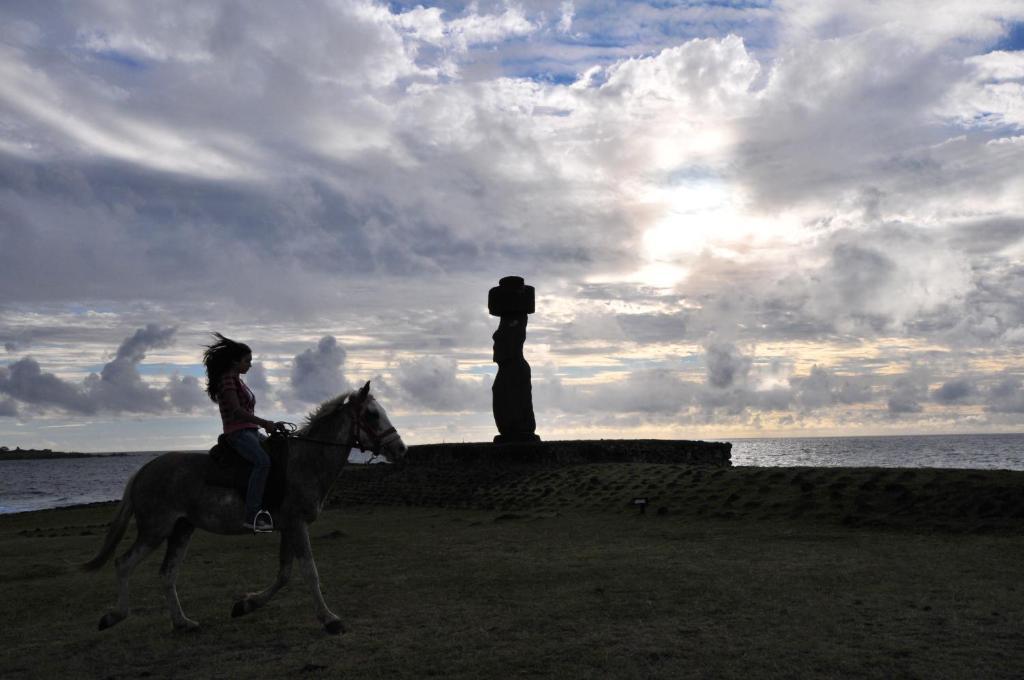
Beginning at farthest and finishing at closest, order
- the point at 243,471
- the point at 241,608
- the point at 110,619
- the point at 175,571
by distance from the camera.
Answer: the point at 241,608 < the point at 175,571 < the point at 243,471 < the point at 110,619

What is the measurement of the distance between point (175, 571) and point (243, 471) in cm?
130

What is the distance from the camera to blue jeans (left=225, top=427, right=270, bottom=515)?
27.2 feet

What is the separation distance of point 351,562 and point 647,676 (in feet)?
26.9

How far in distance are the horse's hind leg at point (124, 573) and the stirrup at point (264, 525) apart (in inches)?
40.5

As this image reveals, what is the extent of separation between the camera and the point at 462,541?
16094 millimetres

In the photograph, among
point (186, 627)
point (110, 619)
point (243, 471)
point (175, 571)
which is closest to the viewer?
point (110, 619)

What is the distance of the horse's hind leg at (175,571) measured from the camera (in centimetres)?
830

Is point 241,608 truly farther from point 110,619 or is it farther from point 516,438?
point 516,438

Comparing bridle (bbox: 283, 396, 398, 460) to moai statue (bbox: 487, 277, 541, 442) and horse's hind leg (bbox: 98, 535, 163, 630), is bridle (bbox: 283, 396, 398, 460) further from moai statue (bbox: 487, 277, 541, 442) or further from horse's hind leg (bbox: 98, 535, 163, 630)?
moai statue (bbox: 487, 277, 541, 442)

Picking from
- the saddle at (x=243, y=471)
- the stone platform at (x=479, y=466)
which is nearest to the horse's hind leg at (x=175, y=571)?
the saddle at (x=243, y=471)

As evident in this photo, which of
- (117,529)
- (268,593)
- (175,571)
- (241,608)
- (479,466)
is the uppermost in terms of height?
(479,466)

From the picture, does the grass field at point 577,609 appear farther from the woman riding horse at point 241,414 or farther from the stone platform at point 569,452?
the stone platform at point 569,452

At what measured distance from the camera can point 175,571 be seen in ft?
28.1

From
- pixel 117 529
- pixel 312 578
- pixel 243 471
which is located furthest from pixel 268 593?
pixel 117 529
